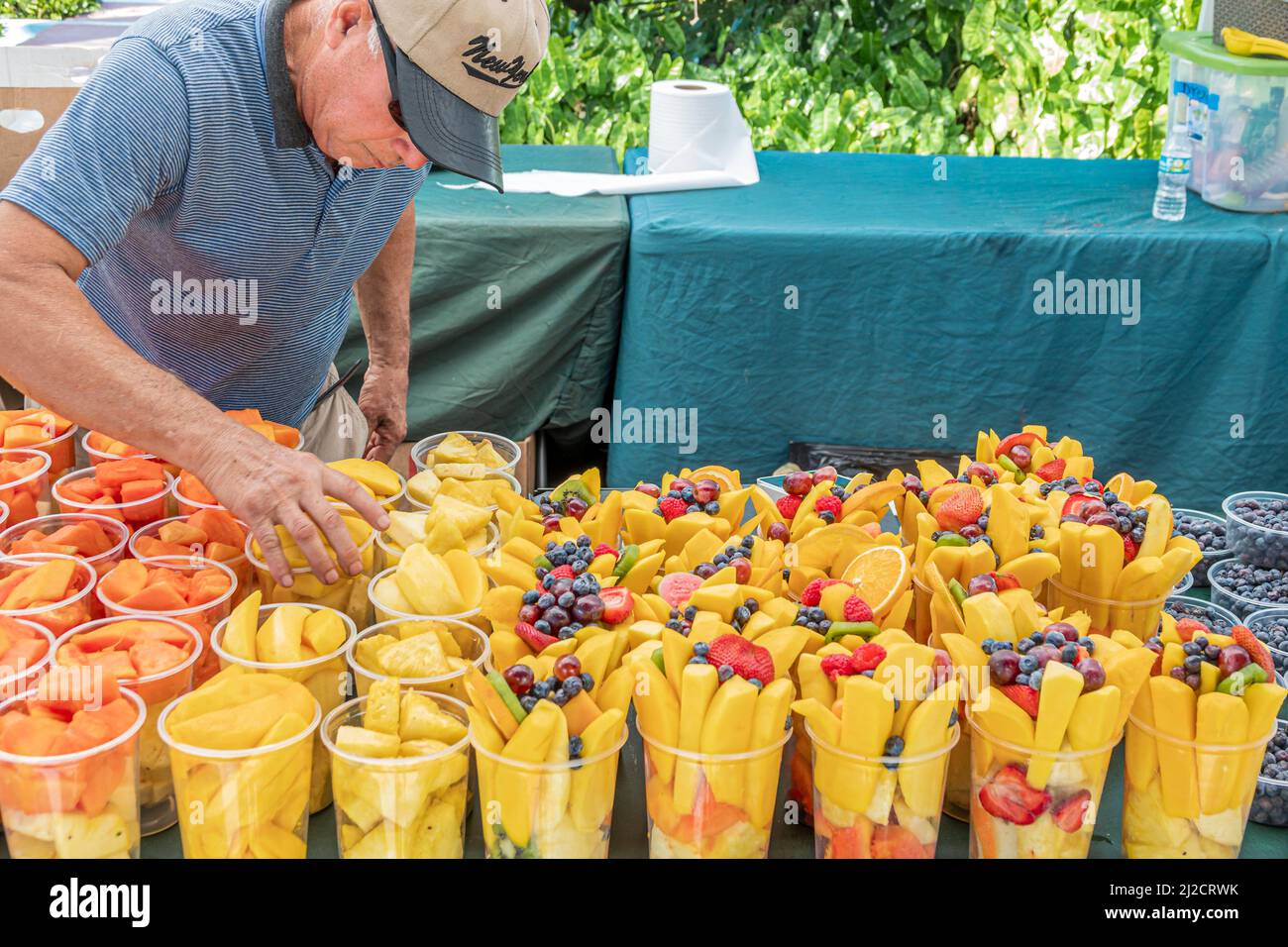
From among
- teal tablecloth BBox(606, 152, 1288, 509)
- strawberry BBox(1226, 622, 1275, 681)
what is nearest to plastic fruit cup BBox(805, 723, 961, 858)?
strawberry BBox(1226, 622, 1275, 681)

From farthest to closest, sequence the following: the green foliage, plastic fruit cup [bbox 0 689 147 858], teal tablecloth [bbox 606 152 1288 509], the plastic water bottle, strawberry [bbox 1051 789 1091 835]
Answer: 1. the green foliage
2. the plastic water bottle
3. teal tablecloth [bbox 606 152 1288 509]
4. strawberry [bbox 1051 789 1091 835]
5. plastic fruit cup [bbox 0 689 147 858]

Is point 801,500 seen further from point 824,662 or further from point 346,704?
point 346,704

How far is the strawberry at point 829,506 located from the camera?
1735 millimetres

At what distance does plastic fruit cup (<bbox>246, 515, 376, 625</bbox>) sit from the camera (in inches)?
61.1

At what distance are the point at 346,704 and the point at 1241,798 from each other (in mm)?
947

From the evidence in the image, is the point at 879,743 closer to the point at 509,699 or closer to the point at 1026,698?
the point at 1026,698

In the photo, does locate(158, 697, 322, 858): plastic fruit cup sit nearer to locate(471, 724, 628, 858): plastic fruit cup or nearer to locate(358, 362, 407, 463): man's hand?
locate(471, 724, 628, 858): plastic fruit cup

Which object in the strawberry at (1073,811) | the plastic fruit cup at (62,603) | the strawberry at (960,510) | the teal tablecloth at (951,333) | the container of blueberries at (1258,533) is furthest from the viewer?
the teal tablecloth at (951,333)

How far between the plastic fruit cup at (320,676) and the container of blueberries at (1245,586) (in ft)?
4.18

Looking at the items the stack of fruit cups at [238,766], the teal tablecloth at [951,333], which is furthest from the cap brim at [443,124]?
the teal tablecloth at [951,333]

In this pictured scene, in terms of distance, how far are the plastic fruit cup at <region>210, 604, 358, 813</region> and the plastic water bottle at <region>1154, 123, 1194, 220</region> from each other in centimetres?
298

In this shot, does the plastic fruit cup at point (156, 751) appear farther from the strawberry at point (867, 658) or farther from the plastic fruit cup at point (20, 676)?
the strawberry at point (867, 658)

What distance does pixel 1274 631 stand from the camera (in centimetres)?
171

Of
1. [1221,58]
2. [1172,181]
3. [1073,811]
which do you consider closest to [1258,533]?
[1073,811]
